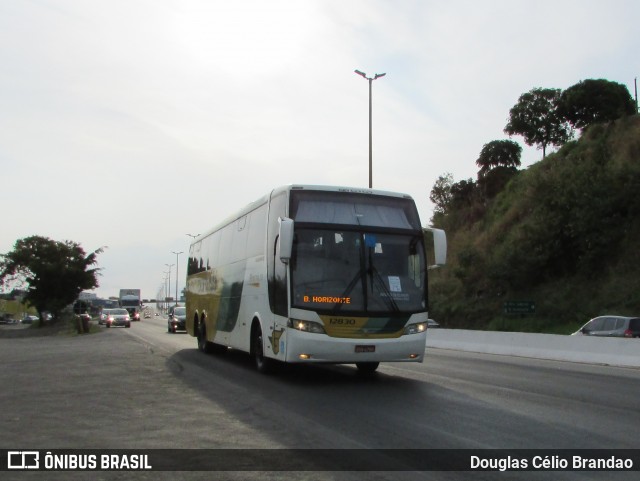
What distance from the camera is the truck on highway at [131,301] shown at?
87006 millimetres

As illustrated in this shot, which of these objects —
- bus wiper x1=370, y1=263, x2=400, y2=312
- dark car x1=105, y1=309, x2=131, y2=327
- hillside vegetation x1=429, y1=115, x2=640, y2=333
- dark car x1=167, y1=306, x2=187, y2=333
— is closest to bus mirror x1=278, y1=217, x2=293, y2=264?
bus wiper x1=370, y1=263, x2=400, y2=312

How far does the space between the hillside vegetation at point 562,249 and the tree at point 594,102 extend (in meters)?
12.2

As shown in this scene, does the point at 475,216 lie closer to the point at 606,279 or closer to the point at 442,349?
the point at 606,279

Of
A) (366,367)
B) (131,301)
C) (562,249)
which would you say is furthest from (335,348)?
(131,301)

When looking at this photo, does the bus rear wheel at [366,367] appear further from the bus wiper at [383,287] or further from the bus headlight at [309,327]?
the bus headlight at [309,327]

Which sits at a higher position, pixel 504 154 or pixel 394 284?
pixel 504 154

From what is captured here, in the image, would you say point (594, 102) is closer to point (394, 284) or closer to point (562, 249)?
point (562, 249)

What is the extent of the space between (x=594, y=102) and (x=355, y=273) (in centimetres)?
5587

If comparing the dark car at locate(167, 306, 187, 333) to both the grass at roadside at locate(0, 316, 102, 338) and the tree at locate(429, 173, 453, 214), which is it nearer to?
the grass at roadside at locate(0, 316, 102, 338)

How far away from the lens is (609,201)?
137 feet

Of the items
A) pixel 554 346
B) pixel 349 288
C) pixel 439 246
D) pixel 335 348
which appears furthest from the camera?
pixel 554 346

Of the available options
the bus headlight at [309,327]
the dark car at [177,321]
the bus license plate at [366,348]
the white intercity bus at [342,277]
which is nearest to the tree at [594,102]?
the dark car at [177,321]

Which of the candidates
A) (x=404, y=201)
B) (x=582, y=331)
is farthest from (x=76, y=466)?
(x=582, y=331)

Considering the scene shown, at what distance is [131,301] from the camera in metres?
88.8
